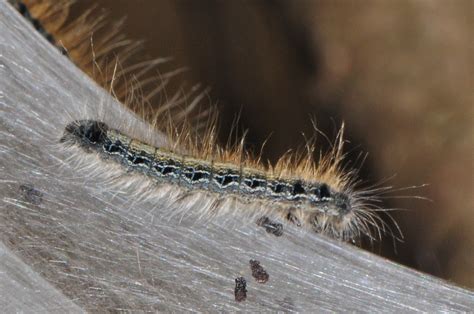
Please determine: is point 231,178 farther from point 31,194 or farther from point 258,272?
point 31,194

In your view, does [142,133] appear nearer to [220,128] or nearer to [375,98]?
[220,128]

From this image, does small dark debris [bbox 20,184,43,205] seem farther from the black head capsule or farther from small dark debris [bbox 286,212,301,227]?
small dark debris [bbox 286,212,301,227]

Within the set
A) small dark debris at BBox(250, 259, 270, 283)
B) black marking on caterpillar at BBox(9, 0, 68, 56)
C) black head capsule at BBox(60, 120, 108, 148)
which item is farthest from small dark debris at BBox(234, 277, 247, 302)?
black marking on caterpillar at BBox(9, 0, 68, 56)

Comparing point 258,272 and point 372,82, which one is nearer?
point 258,272

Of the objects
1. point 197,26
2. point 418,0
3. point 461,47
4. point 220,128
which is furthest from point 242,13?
point 461,47

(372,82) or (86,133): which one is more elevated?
(372,82)

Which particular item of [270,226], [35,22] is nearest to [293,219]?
[270,226]
